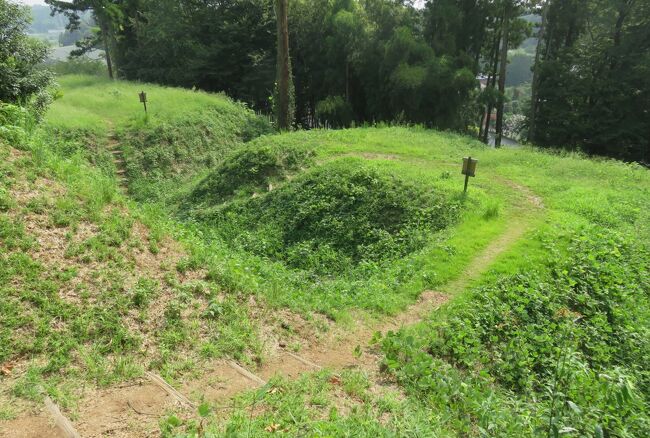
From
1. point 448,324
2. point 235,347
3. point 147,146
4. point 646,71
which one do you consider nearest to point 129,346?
point 235,347

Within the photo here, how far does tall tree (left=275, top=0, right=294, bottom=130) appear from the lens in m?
18.6

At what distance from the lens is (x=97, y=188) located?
22.4ft

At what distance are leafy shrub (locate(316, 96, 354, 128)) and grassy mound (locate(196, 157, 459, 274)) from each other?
50.3 ft

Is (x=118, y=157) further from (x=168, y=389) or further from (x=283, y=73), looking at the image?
(x=168, y=389)

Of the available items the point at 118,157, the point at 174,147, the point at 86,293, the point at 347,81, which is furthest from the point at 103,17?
the point at 86,293

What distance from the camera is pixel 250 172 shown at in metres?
12.9

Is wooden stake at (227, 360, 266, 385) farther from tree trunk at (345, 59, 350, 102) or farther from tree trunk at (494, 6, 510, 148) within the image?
tree trunk at (345, 59, 350, 102)

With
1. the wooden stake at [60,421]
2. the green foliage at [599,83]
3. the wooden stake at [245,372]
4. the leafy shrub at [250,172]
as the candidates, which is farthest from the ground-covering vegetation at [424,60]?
the wooden stake at [60,421]

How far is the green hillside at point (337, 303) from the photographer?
3912mm

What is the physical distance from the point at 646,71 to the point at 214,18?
27.8 meters

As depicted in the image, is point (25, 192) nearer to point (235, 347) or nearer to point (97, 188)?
point (97, 188)

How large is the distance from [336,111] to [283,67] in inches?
304

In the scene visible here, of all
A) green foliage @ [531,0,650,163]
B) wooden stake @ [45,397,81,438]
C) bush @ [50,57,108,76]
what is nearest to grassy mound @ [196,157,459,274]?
wooden stake @ [45,397,81,438]

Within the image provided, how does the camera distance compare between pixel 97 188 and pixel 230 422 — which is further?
pixel 97 188
